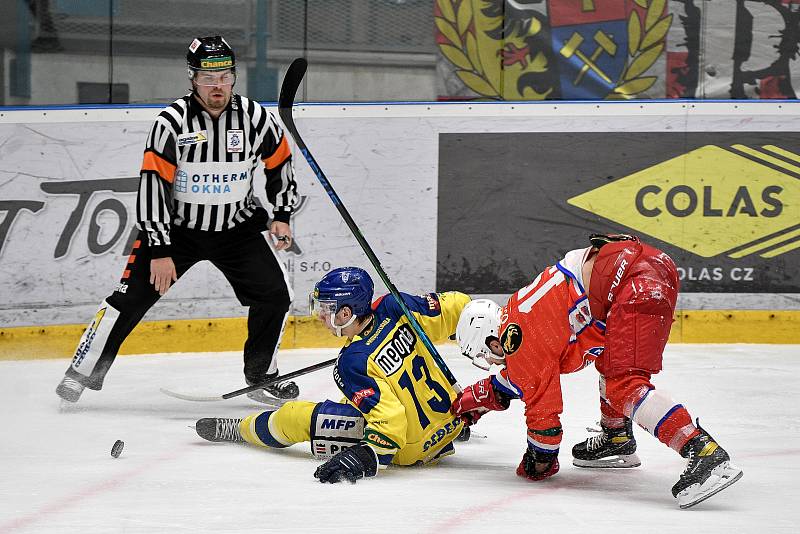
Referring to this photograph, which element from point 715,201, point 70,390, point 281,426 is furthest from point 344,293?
point 715,201

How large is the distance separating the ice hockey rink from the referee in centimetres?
24

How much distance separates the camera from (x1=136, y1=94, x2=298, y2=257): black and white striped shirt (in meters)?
4.36

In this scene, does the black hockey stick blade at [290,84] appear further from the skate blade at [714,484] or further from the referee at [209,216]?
the skate blade at [714,484]

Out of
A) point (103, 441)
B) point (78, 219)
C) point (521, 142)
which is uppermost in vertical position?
point (521, 142)

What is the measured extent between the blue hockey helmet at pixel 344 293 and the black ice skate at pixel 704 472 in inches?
39.6

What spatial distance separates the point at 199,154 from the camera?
4.46 meters

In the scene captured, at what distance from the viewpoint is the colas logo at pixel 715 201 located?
5930 millimetres

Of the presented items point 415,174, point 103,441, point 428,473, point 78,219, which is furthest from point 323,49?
point 428,473

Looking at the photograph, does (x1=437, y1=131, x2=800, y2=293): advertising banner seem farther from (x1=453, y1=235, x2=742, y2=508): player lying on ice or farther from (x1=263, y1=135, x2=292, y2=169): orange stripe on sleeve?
(x1=453, y1=235, x2=742, y2=508): player lying on ice

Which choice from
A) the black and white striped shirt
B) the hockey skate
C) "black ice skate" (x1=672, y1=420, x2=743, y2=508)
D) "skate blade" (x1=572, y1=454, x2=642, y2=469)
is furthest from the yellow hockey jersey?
the hockey skate

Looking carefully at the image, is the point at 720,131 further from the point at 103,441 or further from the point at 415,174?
the point at 103,441

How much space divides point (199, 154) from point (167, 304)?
4.77ft

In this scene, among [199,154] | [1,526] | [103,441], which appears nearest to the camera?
[1,526]

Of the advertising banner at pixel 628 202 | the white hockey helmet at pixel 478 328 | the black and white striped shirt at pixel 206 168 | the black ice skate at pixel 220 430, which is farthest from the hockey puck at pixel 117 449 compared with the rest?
the advertising banner at pixel 628 202
